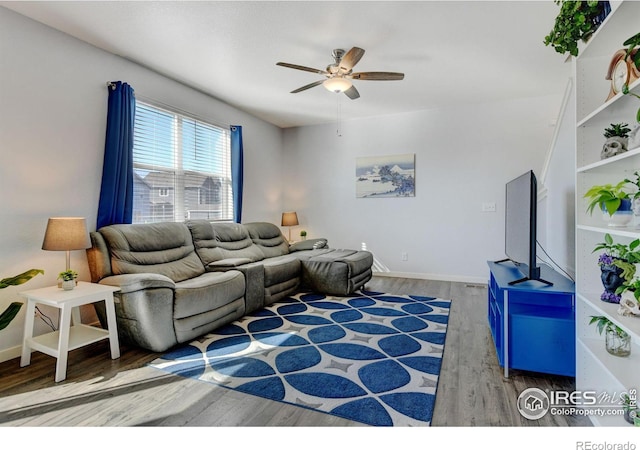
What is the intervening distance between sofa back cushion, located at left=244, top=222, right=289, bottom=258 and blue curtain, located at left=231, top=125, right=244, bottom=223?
11.8 inches

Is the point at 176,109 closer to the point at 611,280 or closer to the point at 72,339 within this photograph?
the point at 72,339

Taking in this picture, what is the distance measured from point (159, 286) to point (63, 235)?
782mm

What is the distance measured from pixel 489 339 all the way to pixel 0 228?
151 inches

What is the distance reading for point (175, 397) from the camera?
6.12ft

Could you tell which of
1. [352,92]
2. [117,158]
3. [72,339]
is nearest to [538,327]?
[352,92]

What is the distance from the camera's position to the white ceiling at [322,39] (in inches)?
94.7

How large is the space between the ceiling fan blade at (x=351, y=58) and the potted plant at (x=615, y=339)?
231 cm

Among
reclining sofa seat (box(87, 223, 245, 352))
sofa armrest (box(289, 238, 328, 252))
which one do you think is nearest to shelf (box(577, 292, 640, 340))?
reclining sofa seat (box(87, 223, 245, 352))

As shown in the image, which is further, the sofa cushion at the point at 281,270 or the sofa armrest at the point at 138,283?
the sofa cushion at the point at 281,270

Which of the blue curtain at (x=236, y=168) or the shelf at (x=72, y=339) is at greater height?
the blue curtain at (x=236, y=168)

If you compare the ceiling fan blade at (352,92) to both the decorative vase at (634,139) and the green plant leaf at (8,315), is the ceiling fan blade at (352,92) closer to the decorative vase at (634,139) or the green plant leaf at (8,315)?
the decorative vase at (634,139)

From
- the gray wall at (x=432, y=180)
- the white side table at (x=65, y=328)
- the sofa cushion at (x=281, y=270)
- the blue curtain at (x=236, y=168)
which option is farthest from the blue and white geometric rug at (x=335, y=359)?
the blue curtain at (x=236, y=168)

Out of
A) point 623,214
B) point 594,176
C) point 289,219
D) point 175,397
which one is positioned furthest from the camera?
point 289,219
